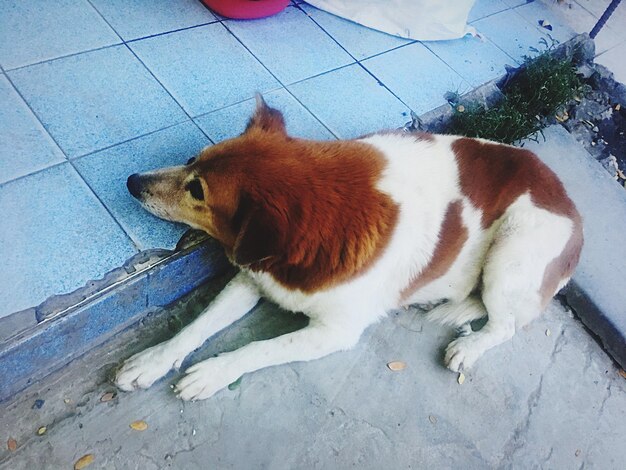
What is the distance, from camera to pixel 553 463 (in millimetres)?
2396

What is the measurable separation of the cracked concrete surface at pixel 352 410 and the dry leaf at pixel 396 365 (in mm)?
23

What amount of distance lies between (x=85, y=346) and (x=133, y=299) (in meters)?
0.26

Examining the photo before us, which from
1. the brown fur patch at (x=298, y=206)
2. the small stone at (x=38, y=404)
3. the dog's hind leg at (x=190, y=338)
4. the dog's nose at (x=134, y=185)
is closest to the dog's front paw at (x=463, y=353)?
the brown fur patch at (x=298, y=206)

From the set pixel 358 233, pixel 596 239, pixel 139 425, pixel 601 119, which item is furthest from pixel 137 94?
pixel 601 119

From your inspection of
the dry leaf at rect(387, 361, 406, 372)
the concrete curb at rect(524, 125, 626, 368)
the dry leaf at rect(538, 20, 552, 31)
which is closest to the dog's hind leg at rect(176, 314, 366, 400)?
the dry leaf at rect(387, 361, 406, 372)

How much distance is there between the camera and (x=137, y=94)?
267 cm

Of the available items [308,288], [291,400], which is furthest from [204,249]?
[291,400]

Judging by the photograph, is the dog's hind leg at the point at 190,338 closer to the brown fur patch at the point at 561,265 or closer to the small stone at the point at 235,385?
the small stone at the point at 235,385

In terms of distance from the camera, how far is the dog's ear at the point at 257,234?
5.87ft

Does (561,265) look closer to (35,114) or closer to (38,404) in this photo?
(38,404)

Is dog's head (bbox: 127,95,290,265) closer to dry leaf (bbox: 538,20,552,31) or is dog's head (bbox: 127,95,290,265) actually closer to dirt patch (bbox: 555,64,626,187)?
dirt patch (bbox: 555,64,626,187)

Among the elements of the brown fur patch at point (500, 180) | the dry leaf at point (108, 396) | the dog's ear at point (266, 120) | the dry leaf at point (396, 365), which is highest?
the brown fur patch at point (500, 180)

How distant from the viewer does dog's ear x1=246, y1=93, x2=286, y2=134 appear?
6.72 ft

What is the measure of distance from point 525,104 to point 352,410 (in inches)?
104
